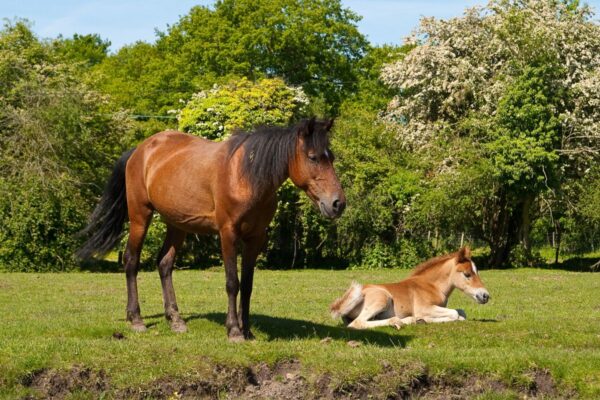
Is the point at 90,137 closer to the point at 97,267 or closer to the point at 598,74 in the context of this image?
the point at 97,267

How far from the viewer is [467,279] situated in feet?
47.0

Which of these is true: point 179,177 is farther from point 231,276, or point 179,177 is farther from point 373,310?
point 373,310

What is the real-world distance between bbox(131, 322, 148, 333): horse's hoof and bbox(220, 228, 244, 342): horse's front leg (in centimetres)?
156

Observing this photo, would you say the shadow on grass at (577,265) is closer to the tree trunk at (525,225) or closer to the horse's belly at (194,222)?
the tree trunk at (525,225)

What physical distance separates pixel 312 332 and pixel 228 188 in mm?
2546

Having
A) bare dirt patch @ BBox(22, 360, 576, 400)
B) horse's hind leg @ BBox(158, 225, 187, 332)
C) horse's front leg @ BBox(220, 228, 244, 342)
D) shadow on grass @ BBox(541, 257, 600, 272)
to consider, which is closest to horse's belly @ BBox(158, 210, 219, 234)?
horse's front leg @ BBox(220, 228, 244, 342)

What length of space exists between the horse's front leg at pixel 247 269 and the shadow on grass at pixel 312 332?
0.45 m

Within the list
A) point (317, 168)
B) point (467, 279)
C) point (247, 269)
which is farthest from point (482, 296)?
point (317, 168)

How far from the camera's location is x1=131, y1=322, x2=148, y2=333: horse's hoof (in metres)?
12.2

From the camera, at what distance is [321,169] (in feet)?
35.1

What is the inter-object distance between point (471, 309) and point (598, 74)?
19381mm

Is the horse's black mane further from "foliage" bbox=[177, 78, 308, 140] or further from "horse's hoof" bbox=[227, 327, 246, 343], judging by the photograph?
"foliage" bbox=[177, 78, 308, 140]

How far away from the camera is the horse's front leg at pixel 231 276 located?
1109 centimetres

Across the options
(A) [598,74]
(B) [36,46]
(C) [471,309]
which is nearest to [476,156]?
(A) [598,74]
